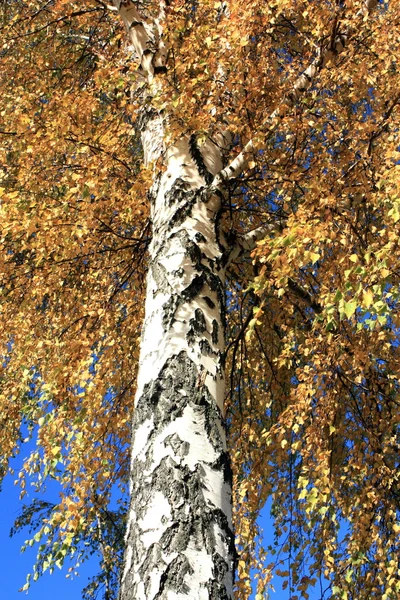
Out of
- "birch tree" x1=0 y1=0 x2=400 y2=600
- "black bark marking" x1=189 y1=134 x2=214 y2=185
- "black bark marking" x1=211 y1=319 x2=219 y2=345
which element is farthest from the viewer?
"black bark marking" x1=189 y1=134 x2=214 y2=185

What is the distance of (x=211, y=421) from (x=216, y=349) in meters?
0.43

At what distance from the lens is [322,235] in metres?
2.93

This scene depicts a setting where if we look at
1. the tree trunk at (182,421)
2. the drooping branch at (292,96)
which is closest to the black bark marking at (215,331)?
the tree trunk at (182,421)

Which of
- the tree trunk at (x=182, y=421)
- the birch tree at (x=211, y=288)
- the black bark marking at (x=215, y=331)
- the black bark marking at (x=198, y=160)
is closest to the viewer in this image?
the tree trunk at (x=182, y=421)

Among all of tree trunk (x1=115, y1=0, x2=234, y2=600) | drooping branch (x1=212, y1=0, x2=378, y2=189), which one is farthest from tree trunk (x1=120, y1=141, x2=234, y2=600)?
drooping branch (x1=212, y1=0, x2=378, y2=189)

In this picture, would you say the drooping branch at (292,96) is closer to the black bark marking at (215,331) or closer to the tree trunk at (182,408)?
the tree trunk at (182,408)

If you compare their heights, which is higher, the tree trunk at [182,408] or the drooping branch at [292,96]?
the drooping branch at [292,96]

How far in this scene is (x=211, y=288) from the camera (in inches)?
125

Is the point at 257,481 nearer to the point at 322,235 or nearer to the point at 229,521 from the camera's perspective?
the point at 229,521

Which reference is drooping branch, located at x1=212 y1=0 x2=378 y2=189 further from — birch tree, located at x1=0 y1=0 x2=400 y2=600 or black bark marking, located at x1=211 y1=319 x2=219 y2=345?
black bark marking, located at x1=211 y1=319 x2=219 y2=345

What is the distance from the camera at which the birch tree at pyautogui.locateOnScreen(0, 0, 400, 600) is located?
2627 mm

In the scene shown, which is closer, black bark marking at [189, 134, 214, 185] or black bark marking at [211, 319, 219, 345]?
black bark marking at [211, 319, 219, 345]

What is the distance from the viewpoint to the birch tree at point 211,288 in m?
2.63

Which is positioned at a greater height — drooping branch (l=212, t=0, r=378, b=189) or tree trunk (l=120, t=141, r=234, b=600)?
drooping branch (l=212, t=0, r=378, b=189)
